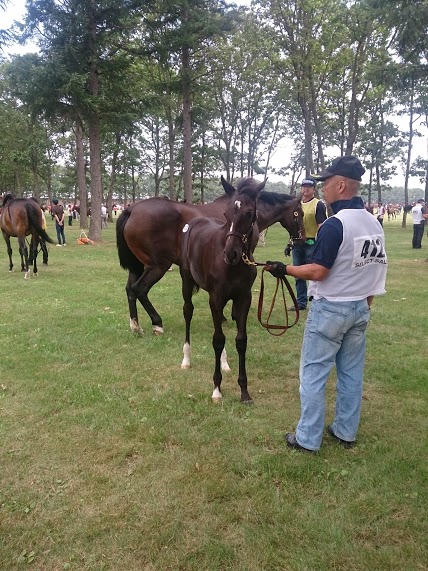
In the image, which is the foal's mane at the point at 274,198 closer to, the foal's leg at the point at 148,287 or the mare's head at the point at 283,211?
the mare's head at the point at 283,211

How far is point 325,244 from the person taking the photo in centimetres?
304

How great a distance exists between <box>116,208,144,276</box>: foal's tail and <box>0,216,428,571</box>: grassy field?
142cm

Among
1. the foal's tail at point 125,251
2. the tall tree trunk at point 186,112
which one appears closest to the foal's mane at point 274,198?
the foal's tail at point 125,251

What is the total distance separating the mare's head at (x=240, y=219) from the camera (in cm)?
381

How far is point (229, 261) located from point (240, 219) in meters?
0.39

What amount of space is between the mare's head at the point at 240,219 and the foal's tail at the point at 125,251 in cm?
346

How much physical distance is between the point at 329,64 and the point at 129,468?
2612cm

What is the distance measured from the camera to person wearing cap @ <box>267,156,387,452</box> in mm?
3068

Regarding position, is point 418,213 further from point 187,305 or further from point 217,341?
point 217,341

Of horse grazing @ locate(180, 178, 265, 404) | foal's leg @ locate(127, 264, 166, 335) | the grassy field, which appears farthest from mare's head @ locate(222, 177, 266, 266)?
foal's leg @ locate(127, 264, 166, 335)

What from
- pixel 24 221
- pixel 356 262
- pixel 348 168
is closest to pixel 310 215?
pixel 348 168

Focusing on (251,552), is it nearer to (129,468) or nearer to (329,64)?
(129,468)

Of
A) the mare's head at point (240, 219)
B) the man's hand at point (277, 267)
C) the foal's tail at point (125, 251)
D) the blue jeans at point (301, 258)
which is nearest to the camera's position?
the man's hand at point (277, 267)

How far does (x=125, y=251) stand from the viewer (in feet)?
23.2
